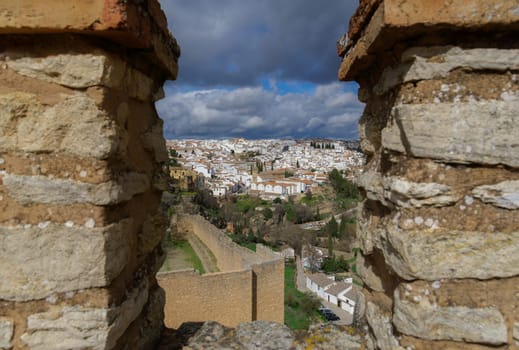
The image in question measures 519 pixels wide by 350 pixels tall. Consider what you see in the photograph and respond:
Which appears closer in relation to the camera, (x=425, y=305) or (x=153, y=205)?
(x=425, y=305)

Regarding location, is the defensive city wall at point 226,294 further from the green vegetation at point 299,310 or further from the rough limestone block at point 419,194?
the rough limestone block at point 419,194

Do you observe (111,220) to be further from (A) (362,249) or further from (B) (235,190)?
(B) (235,190)

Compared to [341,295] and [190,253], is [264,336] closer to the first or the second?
[190,253]

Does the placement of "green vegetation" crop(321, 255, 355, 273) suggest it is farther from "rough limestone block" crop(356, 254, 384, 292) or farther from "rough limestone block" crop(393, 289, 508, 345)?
"rough limestone block" crop(393, 289, 508, 345)

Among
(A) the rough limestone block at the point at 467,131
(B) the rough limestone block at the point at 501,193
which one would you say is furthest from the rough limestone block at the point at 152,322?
(B) the rough limestone block at the point at 501,193

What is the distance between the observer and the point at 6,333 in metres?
1.48

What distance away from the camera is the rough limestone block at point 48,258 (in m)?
1.48

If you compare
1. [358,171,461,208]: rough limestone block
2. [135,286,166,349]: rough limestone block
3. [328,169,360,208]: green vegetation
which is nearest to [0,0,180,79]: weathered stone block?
[358,171,461,208]: rough limestone block

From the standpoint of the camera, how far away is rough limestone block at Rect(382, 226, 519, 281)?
4.82 ft

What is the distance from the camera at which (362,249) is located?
2.05m

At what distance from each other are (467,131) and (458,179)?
196 millimetres

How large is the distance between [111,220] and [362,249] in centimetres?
133

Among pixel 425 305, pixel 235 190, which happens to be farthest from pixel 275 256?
pixel 235 190

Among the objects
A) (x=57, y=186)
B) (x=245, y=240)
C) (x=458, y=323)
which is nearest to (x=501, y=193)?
(x=458, y=323)
